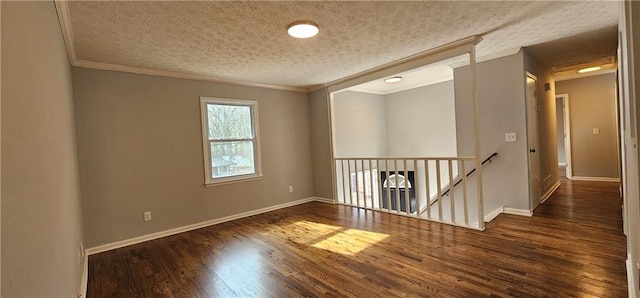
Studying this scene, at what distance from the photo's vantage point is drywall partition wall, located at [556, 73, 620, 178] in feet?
17.7

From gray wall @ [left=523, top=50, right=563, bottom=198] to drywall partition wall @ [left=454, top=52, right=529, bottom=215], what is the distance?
1.05 ft

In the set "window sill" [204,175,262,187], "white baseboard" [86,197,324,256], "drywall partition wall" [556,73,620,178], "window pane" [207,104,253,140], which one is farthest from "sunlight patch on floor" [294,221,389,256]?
"drywall partition wall" [556,73,620,178]

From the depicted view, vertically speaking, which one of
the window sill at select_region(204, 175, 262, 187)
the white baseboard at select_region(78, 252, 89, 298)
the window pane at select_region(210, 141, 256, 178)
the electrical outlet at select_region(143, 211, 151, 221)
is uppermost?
the window pane at select_region(210, 141, 256, 178)

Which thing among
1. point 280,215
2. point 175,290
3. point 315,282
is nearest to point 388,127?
point 280,215

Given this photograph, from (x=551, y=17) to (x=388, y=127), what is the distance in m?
4.39

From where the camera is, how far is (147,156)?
11.3ft

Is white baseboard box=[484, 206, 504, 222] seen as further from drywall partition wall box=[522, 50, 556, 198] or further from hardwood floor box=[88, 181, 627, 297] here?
drywall partition wall box=[522, 50, 556, 198]

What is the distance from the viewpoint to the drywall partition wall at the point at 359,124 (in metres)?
5.85

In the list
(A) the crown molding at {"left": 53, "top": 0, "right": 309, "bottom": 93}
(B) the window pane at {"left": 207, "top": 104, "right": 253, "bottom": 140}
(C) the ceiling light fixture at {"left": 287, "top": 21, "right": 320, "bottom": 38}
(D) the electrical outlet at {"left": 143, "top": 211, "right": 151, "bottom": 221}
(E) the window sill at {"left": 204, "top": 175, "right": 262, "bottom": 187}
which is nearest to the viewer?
(A) the crown molding at {"left": 53, "top": 0, "right": 309, "bottom": 93}

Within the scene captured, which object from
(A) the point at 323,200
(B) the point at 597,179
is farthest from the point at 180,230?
(B) the point at 597,179

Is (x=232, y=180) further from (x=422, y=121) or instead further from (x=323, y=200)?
(x=422, y=121)

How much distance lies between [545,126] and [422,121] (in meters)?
2.23

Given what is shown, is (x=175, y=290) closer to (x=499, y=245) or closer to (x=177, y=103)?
(x=177, y=103)

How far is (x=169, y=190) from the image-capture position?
3.61m
